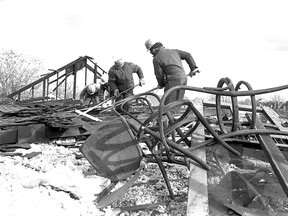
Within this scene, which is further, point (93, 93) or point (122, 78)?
point (93, 93)

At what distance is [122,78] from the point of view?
9.41 meters

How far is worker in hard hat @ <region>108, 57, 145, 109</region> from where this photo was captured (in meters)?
9.40

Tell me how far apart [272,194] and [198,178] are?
0.60 meters

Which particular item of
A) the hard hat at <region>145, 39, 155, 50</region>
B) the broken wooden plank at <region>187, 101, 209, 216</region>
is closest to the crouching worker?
the hard hat at <region>145, 39, 155, 50</region>

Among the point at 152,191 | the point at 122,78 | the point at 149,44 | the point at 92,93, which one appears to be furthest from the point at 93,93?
the point at 152,191

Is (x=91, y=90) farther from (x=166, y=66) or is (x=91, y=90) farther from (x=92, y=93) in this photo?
(x=166, y=66)

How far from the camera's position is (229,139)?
2.49 metres

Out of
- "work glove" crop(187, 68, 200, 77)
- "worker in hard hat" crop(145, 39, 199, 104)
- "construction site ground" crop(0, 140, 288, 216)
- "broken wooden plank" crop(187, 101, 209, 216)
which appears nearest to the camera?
"broken wooden plank" crop(187, 101, 209, 216)

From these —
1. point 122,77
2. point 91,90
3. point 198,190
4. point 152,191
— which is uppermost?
point 198,190

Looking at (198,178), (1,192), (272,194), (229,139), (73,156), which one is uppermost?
(229,139)

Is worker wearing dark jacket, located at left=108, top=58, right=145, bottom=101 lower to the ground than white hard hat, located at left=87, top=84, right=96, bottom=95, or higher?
higher

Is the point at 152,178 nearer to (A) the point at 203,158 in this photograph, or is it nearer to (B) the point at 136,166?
(B) the point at 136,166

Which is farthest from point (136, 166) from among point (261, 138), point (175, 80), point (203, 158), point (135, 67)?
point (135, 67)

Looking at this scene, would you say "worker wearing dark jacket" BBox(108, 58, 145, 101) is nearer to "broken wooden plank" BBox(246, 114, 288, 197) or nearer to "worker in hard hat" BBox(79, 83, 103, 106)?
"worker in hard hat" BBox(79, 83, 103, 106)
